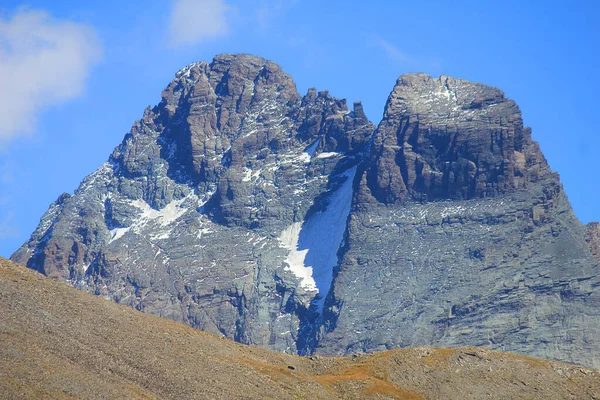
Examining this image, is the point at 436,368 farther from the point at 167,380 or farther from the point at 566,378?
the point at 167,380

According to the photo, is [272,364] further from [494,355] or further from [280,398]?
[494,355]

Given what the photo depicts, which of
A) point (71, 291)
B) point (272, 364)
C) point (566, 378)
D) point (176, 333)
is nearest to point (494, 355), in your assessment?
point (566, 378)

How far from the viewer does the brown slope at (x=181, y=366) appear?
11331 centimetres

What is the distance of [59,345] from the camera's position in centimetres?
11906

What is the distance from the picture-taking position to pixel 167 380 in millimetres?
119062

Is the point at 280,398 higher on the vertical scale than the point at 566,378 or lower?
lower

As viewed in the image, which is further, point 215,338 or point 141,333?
point 215,338

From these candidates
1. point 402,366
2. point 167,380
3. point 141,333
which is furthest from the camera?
point 402,366

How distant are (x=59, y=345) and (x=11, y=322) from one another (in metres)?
5.22

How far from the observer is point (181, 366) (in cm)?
12369

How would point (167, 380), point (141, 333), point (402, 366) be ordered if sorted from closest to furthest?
point (167, 380) < point (141, 333) < point (402, 366)

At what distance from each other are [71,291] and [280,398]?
1119 inches

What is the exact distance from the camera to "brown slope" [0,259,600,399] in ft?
372

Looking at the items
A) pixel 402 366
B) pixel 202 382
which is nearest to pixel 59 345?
pixel 202 382
